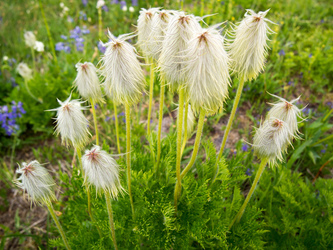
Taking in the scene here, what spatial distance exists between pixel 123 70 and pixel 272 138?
2.83 ft

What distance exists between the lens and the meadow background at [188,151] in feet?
5.81

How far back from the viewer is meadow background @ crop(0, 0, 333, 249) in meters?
1.77

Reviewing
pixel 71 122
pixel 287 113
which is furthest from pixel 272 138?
pixel 71 122

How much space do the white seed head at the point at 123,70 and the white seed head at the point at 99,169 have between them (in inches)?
11.6

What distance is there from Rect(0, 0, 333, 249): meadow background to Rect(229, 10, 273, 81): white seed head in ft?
2.20

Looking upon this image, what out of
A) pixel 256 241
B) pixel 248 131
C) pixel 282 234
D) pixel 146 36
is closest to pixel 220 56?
pixel 146 36

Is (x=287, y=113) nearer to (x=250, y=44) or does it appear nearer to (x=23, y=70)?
(x=250, y=44)

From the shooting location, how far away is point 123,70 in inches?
47.9

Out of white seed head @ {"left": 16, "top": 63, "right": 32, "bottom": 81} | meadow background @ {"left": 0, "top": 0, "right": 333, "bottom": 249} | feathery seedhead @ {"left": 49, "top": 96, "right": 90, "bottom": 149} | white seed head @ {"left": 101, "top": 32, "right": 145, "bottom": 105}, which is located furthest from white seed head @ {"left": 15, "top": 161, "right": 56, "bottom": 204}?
white seed head @ {"left": 16, "top": 63, "right": 32, "bottom": 81}

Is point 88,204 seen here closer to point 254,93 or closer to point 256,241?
point 256,241

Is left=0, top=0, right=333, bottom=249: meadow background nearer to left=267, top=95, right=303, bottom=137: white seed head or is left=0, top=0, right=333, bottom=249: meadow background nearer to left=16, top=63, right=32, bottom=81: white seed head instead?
left=16, top=63, right=32, bottom=81: white seed head

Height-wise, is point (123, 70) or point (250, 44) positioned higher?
point (250, 44)

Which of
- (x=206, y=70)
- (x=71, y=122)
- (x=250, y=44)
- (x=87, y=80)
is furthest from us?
(x=87, y=80)

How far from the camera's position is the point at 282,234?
2.09 metres
